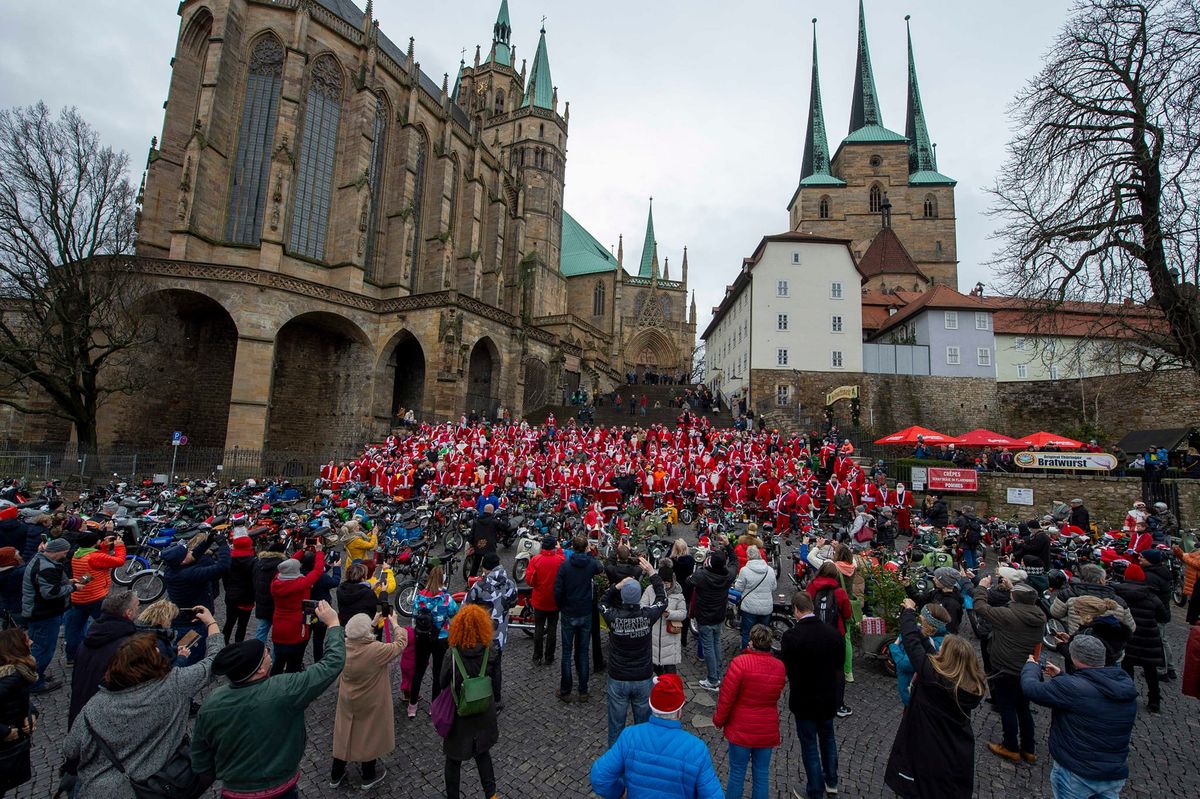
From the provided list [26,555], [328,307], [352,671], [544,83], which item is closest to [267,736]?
[352,671]

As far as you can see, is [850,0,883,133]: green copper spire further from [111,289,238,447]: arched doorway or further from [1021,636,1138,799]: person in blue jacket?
[1021,636,1138,799]: person in blue jacket

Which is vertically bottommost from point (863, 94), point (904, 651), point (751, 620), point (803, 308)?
point (751, 620)

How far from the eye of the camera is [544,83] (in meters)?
54.8

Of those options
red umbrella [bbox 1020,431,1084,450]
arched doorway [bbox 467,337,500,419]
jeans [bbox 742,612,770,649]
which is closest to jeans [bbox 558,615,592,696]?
jeans [bbox 742,612,770,649]

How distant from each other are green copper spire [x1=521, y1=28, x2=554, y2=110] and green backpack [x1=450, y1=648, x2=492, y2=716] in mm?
56622

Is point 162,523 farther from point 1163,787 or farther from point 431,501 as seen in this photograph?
point 1163,787

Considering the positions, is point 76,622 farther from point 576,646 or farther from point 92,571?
point 576,646

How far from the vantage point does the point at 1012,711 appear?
4.83 metres

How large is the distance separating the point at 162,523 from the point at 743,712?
36.9 feet

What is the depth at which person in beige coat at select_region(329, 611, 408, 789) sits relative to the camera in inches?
160

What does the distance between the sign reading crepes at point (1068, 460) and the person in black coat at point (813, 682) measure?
1592 cm

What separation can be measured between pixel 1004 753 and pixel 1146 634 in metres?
2.34

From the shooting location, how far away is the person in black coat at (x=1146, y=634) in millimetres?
5602

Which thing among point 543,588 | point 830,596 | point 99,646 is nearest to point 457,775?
point 99,646
